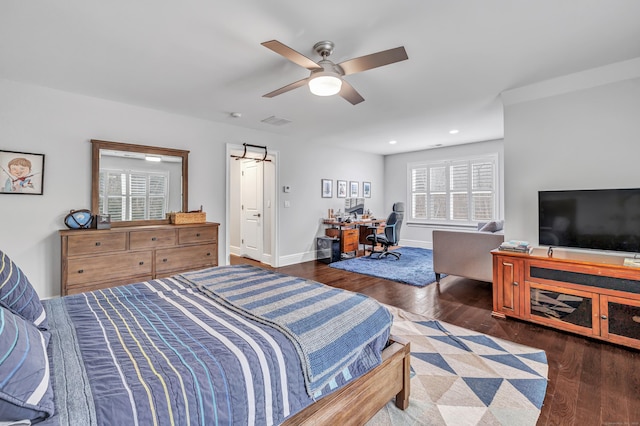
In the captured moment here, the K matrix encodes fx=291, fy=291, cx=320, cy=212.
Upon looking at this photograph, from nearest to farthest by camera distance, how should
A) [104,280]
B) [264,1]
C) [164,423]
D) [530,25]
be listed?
1. [164,423]
2. [264,1]
3. [530,25]
4. [104,280]

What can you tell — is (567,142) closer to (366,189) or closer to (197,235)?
(197,235)

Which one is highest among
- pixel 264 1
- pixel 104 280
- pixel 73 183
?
pixel 264 1

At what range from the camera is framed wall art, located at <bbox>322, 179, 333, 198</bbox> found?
6.25m

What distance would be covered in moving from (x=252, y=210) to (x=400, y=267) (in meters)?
3.17

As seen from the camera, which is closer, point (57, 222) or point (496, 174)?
point (57, 222)

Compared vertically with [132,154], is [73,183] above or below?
below

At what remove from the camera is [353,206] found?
275 inches

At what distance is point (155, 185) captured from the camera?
396 cm

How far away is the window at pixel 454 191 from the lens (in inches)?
248

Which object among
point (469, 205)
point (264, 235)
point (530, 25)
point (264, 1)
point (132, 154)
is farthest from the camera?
point (469, 205)

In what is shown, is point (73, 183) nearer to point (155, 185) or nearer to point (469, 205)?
point (155, 185)

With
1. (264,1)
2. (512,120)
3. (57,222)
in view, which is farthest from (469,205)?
(57,222)

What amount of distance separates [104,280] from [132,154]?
5.25 ft

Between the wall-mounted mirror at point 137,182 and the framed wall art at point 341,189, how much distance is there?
11.0ft
